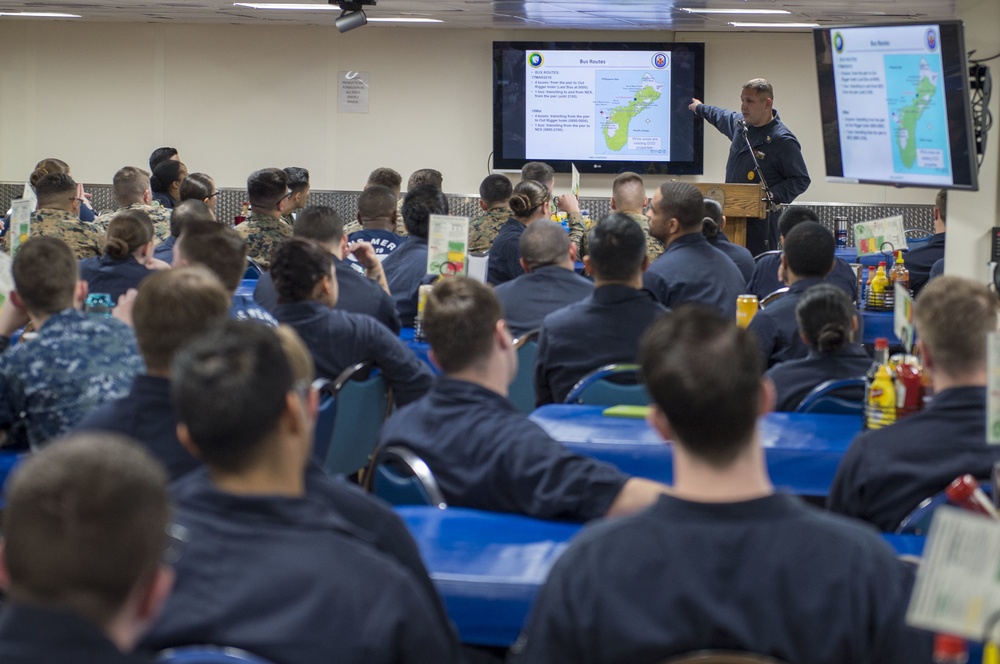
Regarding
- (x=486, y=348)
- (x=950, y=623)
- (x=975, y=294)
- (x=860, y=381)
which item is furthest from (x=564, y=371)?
(x=950, y=623)

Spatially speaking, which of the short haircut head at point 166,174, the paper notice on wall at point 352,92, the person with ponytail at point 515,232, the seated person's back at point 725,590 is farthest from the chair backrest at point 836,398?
the paper notice on wall at point 352,92

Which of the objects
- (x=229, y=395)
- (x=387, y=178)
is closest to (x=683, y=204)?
(x=387, y=178)

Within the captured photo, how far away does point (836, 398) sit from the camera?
3682 millimetres

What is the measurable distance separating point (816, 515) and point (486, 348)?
4.02ft

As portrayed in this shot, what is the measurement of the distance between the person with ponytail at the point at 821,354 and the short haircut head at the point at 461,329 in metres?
1.34

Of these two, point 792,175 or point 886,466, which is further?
point 792,175

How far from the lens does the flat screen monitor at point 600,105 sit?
11.9 meters

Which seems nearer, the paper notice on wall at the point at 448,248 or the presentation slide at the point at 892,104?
the presentation slide at the point at 892,104

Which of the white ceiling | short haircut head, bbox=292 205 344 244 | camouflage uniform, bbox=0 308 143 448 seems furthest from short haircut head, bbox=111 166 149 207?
camouflage uniform, bbox=0 308 143 448

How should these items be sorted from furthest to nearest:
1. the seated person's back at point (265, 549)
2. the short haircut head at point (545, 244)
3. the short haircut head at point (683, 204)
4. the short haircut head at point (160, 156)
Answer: the short haircut head at point (160, 156)
the short haircut head at point (683, 204)
the short haircut head at point (545, 244)
the seated person's back at point (265, 549)

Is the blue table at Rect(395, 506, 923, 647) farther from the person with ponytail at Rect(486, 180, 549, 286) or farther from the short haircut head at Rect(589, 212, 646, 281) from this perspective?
the person with ponytail at Rect(486, 180, 549, 286)

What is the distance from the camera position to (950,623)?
4.69 feet

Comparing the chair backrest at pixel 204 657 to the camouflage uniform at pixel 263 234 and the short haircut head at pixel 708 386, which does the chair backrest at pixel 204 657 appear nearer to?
the short haircut head at pixel 708 386

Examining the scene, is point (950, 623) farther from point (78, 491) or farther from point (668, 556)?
point (78, 491)
